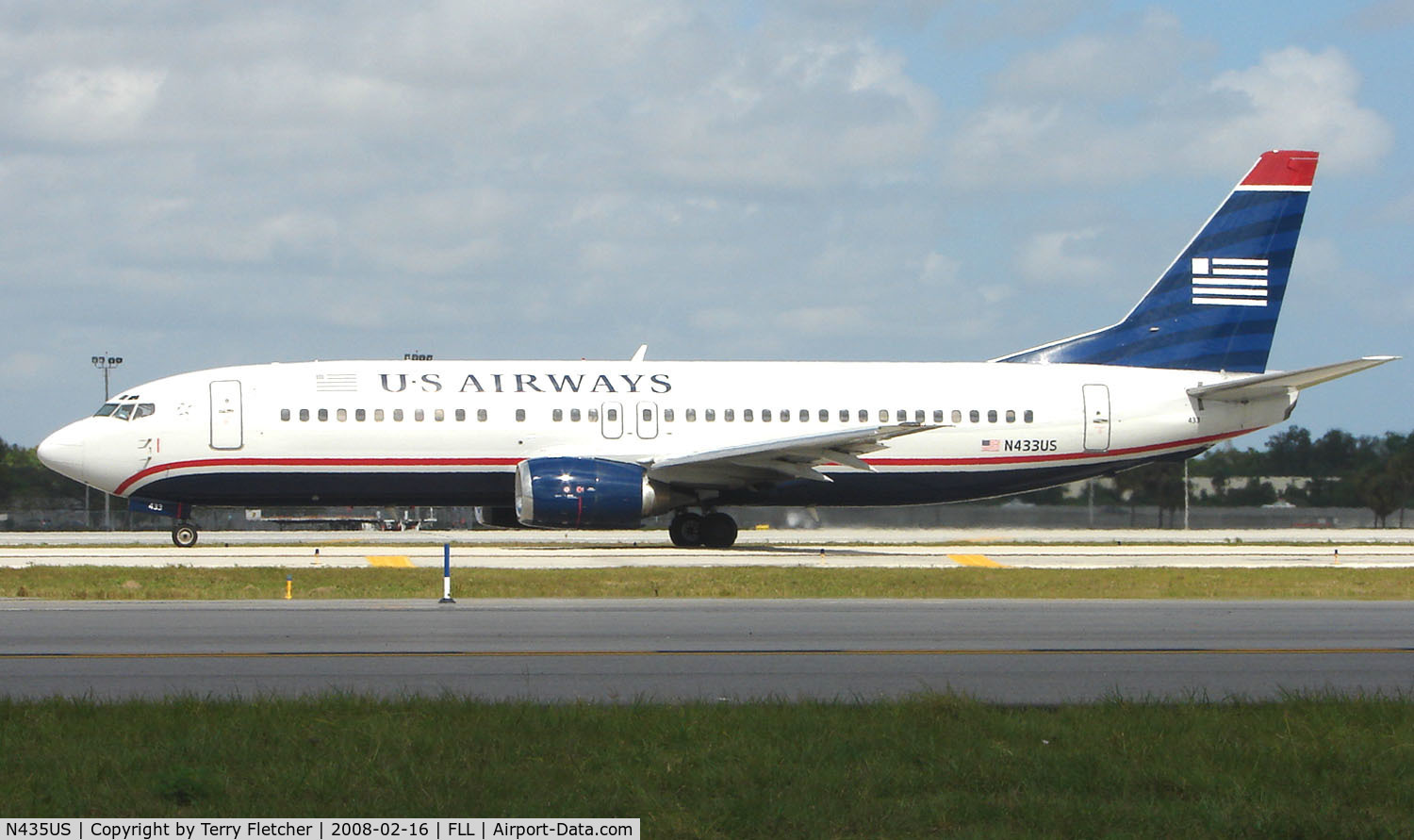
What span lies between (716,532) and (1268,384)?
12768 millimetres

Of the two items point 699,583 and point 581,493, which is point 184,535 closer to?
point 581,493

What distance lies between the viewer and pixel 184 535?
3269cm

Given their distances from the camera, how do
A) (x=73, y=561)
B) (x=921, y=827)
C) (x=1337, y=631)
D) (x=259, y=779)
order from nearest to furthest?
1. (x=921, y=827)
2. (x=259, y=779)
3. (x=1337, y=631)
4. (x=73, y=561)

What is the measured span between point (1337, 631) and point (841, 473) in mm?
17445

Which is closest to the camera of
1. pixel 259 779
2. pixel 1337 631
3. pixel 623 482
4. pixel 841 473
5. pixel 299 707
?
pixel 259 779

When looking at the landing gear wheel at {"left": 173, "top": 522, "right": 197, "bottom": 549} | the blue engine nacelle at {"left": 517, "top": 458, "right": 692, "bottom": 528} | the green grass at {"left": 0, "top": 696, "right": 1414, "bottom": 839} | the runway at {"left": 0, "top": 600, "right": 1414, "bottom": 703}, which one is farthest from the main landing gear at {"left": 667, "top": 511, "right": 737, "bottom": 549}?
the green grass at {"left": 0, "top": 696, "right": 1414, "bottom": 839}

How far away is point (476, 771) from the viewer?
8.31 meters

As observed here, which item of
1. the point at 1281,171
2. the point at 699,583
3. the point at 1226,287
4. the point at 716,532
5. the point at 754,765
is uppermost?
the point at 1281,171

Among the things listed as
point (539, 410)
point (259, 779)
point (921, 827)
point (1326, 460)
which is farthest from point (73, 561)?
point (1326, 460)

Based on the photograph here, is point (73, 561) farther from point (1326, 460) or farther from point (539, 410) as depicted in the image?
point (1326, 460)

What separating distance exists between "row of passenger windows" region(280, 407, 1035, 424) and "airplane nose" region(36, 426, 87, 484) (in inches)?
170

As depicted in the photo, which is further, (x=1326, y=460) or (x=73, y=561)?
(x=1326, y=460)

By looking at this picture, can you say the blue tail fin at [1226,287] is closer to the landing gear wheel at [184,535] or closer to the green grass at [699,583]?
the green grass at [699,583]

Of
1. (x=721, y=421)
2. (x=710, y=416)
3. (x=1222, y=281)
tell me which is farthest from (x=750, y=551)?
(x=1222, y=281)
